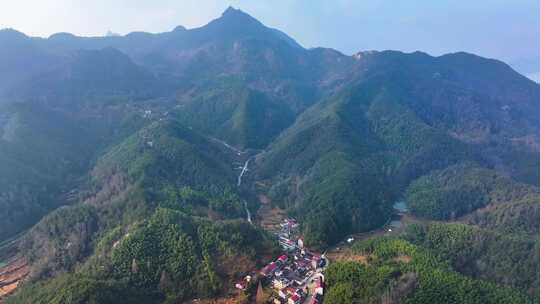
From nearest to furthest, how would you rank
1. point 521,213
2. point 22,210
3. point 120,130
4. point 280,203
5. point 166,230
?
point 166,230, point 521,213, point 22,210, point 280,203, point 120,130

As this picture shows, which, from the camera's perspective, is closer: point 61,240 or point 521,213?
point 61,240

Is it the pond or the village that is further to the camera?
the pond

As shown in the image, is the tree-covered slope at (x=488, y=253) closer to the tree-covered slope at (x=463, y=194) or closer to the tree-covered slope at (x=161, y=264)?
the tree-covered slope at (x=463, y=194)

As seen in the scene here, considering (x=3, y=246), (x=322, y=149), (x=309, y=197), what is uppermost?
(x=322, y=149)

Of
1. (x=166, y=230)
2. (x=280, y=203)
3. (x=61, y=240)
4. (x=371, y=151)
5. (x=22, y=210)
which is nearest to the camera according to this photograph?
(x=166, y=230)

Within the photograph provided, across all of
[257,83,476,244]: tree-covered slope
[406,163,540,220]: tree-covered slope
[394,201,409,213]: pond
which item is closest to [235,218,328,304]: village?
[257,83,476,244]: tree-covered slope

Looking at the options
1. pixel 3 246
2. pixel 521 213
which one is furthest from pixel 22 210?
pixel 521 213

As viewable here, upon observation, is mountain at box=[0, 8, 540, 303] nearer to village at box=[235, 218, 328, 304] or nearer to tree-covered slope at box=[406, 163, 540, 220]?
tree-covered slope at box=[406, 163, 540, 220]

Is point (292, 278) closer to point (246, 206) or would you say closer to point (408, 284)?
point (408, 284)

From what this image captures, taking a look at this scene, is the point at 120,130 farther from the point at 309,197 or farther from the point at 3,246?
the point at 309,197

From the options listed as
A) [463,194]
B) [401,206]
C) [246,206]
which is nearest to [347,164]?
[401,206]
